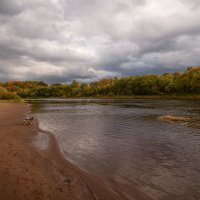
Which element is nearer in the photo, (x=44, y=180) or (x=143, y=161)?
(x=44, y=180)

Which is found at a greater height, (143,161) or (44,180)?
(44,180)

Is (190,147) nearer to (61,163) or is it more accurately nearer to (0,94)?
(61,163)

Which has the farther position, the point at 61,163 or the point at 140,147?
the point at 140,147

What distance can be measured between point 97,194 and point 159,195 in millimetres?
2753

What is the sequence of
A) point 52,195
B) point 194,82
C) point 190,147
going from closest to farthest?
point 52,195
point 190,147
point 194,82

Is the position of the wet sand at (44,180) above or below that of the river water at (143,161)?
above

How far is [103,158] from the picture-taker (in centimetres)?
1385

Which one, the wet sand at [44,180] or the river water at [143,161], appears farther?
the river water at [143,161]

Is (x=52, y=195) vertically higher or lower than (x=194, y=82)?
lower

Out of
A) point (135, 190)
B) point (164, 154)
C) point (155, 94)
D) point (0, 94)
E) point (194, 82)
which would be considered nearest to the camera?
point (135, 190)

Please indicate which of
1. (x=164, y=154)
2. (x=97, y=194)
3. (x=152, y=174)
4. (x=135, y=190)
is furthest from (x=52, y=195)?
(x=164, y=154)

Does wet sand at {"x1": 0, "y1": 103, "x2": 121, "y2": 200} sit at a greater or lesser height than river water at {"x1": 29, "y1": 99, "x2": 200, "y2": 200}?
greater

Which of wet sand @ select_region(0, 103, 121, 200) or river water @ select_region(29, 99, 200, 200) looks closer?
wet sand @ select_region(0, 103, 121, 200)

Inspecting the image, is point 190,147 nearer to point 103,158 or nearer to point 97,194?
point 103,158
